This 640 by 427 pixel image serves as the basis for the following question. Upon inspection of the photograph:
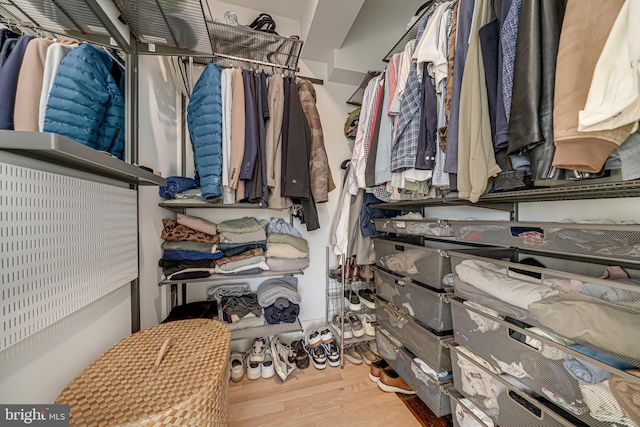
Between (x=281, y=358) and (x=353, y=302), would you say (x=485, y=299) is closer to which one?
(x=353, y=302)

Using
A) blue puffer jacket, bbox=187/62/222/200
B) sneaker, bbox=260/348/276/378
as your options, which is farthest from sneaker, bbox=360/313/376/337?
blue puffer jacket, bbox=187/62/222/200

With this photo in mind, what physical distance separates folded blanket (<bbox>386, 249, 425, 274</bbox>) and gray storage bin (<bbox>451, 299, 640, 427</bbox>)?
0.26 meters

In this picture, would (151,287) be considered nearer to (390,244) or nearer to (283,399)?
(283,399)

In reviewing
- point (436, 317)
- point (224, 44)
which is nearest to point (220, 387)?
point (436, 317)

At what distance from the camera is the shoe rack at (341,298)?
5.01ft

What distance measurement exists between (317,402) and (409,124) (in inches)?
58.7

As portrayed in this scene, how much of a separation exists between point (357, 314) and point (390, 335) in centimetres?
41

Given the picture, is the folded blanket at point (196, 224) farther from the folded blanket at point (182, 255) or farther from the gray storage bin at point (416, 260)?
the gray storage bin at point (416, 260)

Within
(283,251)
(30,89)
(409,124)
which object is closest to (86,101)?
(30,89)

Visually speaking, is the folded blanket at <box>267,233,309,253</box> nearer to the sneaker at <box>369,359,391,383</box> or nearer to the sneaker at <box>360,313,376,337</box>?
the sneaker at <box>360,313,376,337</box>

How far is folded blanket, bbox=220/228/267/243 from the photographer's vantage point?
4.42 ft

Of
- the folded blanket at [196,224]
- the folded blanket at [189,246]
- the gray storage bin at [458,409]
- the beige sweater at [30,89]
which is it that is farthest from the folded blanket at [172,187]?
the gray storage bin at [458,409]

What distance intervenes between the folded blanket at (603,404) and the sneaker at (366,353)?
3.73 ft

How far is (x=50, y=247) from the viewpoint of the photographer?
541mm
